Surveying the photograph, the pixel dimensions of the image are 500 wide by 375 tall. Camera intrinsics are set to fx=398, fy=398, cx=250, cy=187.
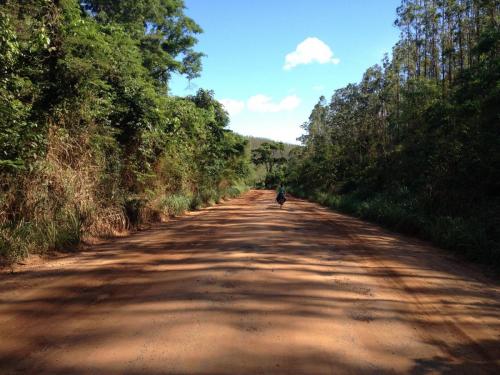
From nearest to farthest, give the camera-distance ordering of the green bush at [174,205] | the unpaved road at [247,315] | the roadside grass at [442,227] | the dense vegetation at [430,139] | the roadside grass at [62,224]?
the unpaved road at [247,315], the roadside grass at [62,224], the roadside grass at [442,227], the dense vegetation at [430,139], the green bush at [174,205]

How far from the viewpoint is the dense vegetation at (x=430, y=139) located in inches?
470

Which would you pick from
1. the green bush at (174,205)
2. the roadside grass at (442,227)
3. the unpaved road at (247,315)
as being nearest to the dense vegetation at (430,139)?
the roadside grass at (442,227)

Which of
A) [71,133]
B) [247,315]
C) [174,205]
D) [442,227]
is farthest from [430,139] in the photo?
[247,315]

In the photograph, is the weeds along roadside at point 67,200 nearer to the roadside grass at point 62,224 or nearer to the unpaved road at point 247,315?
the roadside grass at point 62,224

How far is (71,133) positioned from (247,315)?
7698 mm

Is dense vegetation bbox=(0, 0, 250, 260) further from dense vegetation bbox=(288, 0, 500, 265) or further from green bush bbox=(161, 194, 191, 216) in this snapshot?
dense vegetation bbox=(288, 0, 500, 265)

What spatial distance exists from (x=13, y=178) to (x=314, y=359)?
7.20 m

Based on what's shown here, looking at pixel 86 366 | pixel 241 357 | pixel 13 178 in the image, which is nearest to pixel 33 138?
pixel 13 178

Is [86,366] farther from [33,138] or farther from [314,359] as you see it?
[33,138]

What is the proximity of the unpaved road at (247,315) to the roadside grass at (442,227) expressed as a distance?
117 centimetres

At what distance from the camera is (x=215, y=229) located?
1155 centimetres

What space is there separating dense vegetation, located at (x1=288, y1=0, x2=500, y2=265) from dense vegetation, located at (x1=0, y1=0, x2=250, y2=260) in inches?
351

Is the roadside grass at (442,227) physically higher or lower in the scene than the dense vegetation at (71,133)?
lower

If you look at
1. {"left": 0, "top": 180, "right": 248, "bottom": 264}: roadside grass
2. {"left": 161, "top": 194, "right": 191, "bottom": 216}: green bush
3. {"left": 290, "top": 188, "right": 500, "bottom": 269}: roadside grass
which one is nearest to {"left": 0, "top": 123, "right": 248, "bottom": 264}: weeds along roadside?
{"left": 0, "top": 180, "right": 248, "bottom": 264}: roadside grass
